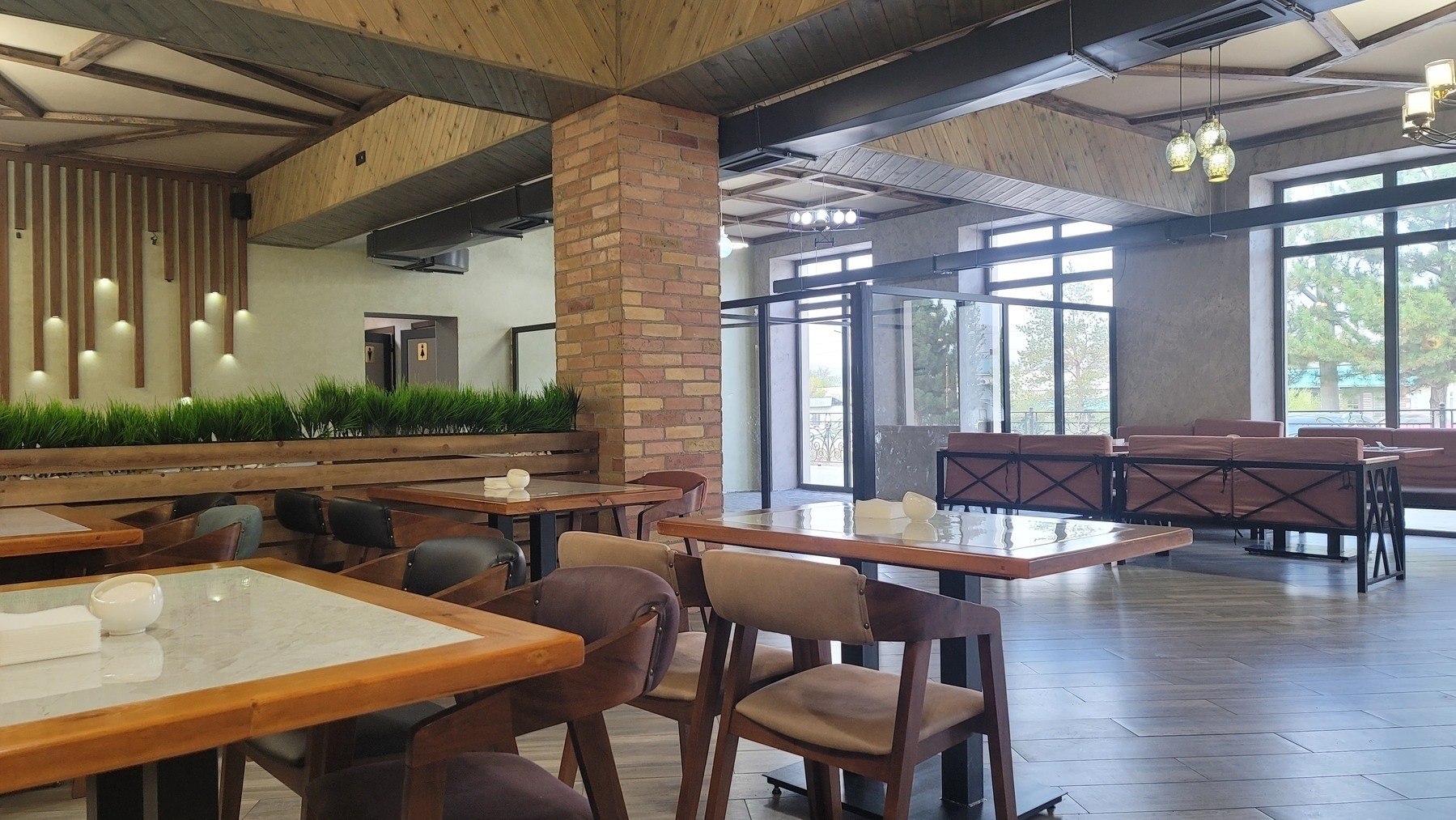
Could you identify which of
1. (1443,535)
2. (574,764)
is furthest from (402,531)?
(1443,535)

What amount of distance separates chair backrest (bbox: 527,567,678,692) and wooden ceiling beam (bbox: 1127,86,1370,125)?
7.74 m

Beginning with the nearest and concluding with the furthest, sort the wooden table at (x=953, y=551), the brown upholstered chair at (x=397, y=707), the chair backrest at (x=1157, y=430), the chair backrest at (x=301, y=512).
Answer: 1. the brown upholstered chair at (x=397, y=707)
2. the wooden table at (x=953, y=551)
3. the chair backrest at (x=301, y=512)
4. the chair backrest at (x=1157, y=430)

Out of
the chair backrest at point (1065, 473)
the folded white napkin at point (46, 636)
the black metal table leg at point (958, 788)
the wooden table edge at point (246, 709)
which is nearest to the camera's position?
the wooden table edge at point (246, 709)

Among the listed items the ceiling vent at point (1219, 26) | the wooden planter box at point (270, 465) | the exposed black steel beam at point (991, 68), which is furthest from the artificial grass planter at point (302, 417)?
the ceiling vent at point (1219, 26)

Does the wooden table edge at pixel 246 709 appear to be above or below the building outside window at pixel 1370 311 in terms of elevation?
below

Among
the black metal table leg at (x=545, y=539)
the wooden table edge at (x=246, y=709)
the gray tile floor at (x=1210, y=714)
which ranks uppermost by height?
the wooden table edge at (x=246, y=709)

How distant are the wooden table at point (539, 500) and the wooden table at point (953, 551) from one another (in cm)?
80

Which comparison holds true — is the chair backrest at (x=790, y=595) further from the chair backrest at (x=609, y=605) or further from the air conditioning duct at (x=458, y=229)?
the air conditioning duct at (x=458, y=229)

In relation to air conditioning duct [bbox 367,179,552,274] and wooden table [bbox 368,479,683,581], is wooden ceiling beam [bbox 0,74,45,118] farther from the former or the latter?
wooden table [bbox 368,479,683,581]

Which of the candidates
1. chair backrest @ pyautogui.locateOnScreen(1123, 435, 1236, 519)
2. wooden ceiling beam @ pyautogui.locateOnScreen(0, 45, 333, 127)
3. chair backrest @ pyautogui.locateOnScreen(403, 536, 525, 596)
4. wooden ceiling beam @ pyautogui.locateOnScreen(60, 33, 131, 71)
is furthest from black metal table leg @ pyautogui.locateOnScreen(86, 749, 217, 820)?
wooden ceiling beam @ pyautogui.locateOnScreen(0, 45, 333, 127)

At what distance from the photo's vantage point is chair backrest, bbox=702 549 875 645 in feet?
6.71

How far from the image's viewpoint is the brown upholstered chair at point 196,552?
286 cm

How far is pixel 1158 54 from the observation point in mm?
4555

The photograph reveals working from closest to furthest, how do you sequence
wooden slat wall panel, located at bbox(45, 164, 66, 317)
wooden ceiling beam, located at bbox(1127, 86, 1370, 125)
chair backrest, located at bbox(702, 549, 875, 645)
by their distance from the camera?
chair backrest, located at bbox(702, 549, 875, 645), wooden ceiling beam, located at bbox(1127, 86, 1370, 125), wooden slat wall panel, located at bbox(45, 164, 66, 317)
